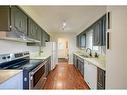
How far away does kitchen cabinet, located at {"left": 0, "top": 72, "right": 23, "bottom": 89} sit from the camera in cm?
168

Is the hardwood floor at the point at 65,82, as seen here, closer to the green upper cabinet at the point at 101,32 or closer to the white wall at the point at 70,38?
the green upper cabinet at the point at 101,32

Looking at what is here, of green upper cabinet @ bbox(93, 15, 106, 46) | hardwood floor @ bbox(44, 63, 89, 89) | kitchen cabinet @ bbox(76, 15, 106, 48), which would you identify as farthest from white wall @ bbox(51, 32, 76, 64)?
green upper cabinet @ bbox(93, 15, 106, 46)

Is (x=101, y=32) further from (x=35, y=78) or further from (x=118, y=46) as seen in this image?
(x=35, y=78)

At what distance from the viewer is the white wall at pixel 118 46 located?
2445mm

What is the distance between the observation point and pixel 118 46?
2.46 m

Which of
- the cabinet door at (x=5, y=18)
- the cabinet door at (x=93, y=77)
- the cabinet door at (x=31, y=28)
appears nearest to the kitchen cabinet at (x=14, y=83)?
the cabinet door at (x=5, y=18)

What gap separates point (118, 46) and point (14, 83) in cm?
179

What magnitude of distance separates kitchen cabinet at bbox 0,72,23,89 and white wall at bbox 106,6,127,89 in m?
1.56

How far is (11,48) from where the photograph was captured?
10.3ft

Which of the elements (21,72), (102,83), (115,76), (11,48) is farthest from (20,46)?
(115,76)

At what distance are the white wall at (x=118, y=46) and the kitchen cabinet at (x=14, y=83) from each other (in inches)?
61.6
